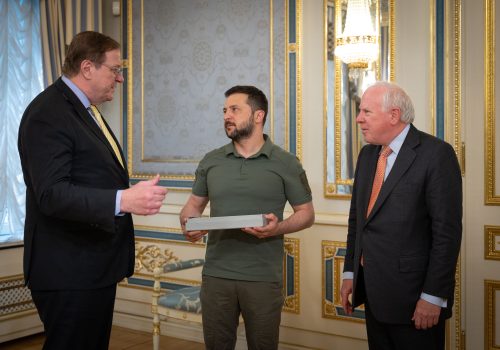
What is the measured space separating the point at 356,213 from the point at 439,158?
44cm

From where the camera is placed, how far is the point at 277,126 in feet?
11.2

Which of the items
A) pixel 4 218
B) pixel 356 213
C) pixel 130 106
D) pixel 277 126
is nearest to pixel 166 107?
pixel 130 106

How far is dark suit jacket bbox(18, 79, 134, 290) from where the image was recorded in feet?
4.96

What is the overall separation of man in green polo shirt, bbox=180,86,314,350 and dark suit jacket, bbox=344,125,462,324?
47cm

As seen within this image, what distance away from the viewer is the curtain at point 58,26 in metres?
3.79

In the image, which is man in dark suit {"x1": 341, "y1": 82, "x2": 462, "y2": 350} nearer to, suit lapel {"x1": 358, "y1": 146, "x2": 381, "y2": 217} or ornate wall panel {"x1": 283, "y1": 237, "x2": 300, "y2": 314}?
suit lapel {"x1": 358, "y1": 146, "x2": 381, "y2": 217}

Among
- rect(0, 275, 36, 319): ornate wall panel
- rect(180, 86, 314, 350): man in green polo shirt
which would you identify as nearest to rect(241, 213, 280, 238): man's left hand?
rect(180, 86, 314, 350): man in green polo shirt

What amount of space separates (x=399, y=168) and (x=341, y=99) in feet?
4.55

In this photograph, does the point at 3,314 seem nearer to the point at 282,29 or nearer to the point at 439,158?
the point at 282,29

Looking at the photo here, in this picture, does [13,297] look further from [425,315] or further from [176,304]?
[425,315]

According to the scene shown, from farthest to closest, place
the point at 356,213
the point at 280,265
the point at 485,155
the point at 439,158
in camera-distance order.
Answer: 1. the point at 485,155
2. the point at 280,265
3. the point at 356,213
4. the point at 439,158

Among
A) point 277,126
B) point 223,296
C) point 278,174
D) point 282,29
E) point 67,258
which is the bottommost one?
point 223,296

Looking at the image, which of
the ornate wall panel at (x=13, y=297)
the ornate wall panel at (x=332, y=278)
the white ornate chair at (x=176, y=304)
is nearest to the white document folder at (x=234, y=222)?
the white ornate chair at (x=176, y=304)

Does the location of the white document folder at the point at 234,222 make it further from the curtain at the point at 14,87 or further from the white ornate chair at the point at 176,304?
the curtain at the point at 14,87
